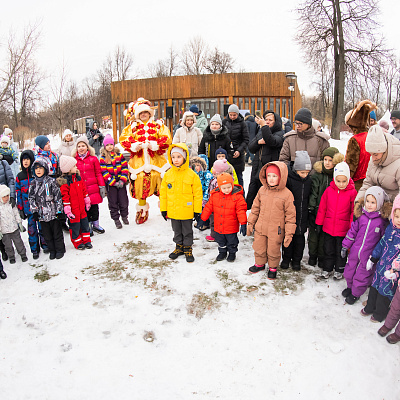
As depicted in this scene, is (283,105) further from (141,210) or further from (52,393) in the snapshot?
(52,393)

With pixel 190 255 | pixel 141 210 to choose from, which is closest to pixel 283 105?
pixel 141 210

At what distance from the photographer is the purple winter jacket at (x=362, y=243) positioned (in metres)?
3.47

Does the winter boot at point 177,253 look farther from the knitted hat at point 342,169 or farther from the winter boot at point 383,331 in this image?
the winter boot at point 383,331

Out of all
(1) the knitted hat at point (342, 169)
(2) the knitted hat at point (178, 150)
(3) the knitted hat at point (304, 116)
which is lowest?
(1) the knitted hat at point (342, 169)

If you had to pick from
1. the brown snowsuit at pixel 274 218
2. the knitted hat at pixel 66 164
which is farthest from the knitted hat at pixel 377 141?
the knitted hat at pixel 66 164

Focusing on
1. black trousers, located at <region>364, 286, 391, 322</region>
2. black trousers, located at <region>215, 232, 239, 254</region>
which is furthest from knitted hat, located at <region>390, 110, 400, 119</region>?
black trousers, located at <region>215, 232, 239, 254</region>

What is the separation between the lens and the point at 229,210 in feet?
14.7

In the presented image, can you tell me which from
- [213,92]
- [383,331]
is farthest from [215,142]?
[213,92]

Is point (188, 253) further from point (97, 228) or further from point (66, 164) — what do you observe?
point (66, 164)

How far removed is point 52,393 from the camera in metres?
2.71

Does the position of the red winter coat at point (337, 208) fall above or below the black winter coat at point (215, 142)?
below

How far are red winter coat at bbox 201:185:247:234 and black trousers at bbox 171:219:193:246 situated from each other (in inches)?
11.9

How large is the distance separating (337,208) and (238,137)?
2.83 meters

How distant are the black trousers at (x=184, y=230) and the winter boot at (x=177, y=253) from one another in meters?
0.12
